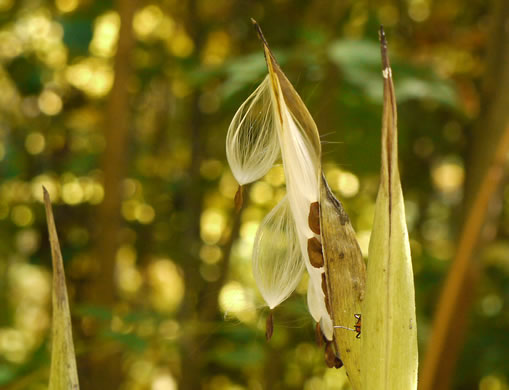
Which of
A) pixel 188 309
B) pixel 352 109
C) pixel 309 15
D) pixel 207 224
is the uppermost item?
pixel 309 15

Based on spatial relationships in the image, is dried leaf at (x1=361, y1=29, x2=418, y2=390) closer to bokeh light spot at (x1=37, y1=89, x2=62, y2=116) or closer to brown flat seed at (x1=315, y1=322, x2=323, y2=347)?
brown flat seed at (x1=315, y1=322, x2=323, y2=347)

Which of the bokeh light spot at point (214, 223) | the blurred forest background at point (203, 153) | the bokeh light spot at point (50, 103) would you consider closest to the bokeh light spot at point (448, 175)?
the blurred forest background at point (203, 153)

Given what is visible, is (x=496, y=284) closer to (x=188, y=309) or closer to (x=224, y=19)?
(x=188, y=309)

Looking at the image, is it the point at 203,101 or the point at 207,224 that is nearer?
the point at 203,101

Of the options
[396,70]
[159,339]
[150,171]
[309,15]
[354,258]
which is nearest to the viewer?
[354,258]

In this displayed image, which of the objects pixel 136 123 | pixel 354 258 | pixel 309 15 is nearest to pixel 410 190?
pixel 309 15

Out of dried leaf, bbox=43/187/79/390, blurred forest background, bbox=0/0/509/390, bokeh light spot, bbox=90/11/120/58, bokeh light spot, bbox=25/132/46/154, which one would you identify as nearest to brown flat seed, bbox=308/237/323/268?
dried leaf, bbox=43/187/79/390

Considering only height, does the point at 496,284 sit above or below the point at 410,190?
below
